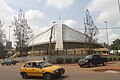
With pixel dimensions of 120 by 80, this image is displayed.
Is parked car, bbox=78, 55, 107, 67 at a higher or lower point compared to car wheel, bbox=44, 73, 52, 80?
higher

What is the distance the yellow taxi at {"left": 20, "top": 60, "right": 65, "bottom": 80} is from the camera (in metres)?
19.8

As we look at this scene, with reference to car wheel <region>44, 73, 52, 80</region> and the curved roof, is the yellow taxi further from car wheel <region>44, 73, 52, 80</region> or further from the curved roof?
the curved roof

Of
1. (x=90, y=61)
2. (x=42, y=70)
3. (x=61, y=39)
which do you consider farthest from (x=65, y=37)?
(x=42, y=70)

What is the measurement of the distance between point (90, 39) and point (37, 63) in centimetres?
4224

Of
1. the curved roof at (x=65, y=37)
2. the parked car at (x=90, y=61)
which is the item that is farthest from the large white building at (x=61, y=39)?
the parked car at (x=90, y=61)

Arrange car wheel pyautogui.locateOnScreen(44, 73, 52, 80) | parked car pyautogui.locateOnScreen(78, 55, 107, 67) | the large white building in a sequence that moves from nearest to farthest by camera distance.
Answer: car wheel pyautogui.locateOnScreen(44, 73, 52, 80), parked car pyautogui.locateOnScreen(78, 55, 107, 67), the large white building

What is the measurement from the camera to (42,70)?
20344 millimetres

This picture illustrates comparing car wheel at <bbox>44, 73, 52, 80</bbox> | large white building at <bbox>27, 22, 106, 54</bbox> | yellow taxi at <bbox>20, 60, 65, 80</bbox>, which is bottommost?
car wheel at <bbox>44, 73, 52, 80</bbox>

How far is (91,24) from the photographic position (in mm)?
63062

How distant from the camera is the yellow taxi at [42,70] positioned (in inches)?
780

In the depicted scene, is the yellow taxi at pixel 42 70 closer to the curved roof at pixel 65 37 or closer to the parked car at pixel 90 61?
the parked car at pixel 90 61

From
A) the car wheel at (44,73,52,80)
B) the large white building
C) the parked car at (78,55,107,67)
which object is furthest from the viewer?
the large white building

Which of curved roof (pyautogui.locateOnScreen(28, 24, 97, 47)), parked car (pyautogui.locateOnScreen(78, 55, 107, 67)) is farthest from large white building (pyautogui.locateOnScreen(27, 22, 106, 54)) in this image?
parked car (pyautogui.locateOnScreen(78, 55, 107, 67))

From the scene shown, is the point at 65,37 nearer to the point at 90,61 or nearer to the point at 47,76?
the point at 90,61
